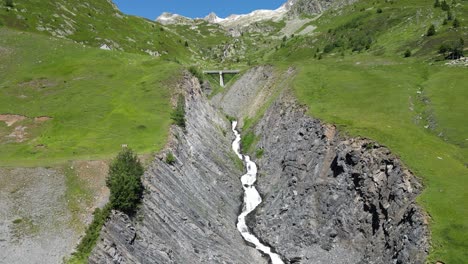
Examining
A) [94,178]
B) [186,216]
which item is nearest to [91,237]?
[94,178]

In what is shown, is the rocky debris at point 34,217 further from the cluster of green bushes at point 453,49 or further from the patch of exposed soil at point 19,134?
the cluster of green bushes at point 453,49

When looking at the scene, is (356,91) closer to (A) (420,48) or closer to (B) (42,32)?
(A) (420,48)

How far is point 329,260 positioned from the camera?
4409cm

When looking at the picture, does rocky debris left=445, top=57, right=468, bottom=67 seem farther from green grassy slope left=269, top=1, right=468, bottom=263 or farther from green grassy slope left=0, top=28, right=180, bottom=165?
green grassy slope left=0, top=28, right=180, bottom=165

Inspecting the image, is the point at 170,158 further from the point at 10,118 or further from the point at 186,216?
the point at 10,118

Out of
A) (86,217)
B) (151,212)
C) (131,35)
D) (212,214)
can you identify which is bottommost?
(212,214)

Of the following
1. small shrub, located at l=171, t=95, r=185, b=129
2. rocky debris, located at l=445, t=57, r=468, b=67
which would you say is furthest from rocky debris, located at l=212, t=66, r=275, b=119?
rocky debris, located at l=445, t=57, r=468, b=67

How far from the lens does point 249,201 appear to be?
5916cm

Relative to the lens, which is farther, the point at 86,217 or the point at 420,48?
the point at 420,48

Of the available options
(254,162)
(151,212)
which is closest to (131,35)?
(254,162)

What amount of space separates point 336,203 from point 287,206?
23.7 ft

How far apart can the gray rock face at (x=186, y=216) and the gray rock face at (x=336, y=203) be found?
16.3 feet

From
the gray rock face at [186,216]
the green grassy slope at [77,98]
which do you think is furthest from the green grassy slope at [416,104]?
the green grassy slope at [77,98]

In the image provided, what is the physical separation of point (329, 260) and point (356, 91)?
113ft
